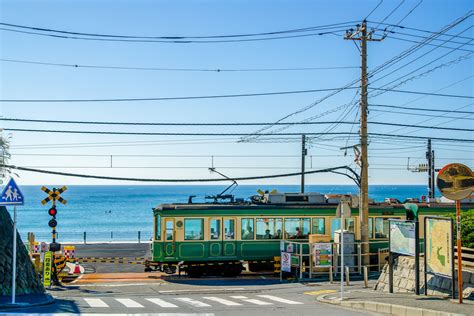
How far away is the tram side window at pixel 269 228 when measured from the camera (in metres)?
26.8

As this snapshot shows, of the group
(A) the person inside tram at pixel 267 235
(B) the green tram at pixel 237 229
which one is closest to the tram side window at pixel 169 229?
(B) the green tram at pixel 237 229

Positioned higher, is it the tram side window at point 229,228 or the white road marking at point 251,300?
the tram side window at point 229,228

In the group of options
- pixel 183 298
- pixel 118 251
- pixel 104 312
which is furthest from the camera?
pixel 118 251

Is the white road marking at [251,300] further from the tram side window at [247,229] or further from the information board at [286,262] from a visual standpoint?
the tram side window at [247,229]

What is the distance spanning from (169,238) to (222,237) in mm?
2302

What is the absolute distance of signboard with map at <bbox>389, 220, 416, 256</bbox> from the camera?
16.9 meters

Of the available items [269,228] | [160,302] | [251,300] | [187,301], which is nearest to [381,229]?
[269,228]

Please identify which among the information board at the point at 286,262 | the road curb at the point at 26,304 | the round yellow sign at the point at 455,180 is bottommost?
the road curb at the point at 26,304

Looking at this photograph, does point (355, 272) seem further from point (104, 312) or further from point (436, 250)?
point (104, 312)

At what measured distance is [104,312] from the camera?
15.1 m

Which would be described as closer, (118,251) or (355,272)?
(355,272)

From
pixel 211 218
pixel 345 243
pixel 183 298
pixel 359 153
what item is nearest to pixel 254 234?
pixel 211 218

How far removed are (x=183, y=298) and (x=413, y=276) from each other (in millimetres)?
6963

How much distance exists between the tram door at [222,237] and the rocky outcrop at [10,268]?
8.79 metres
